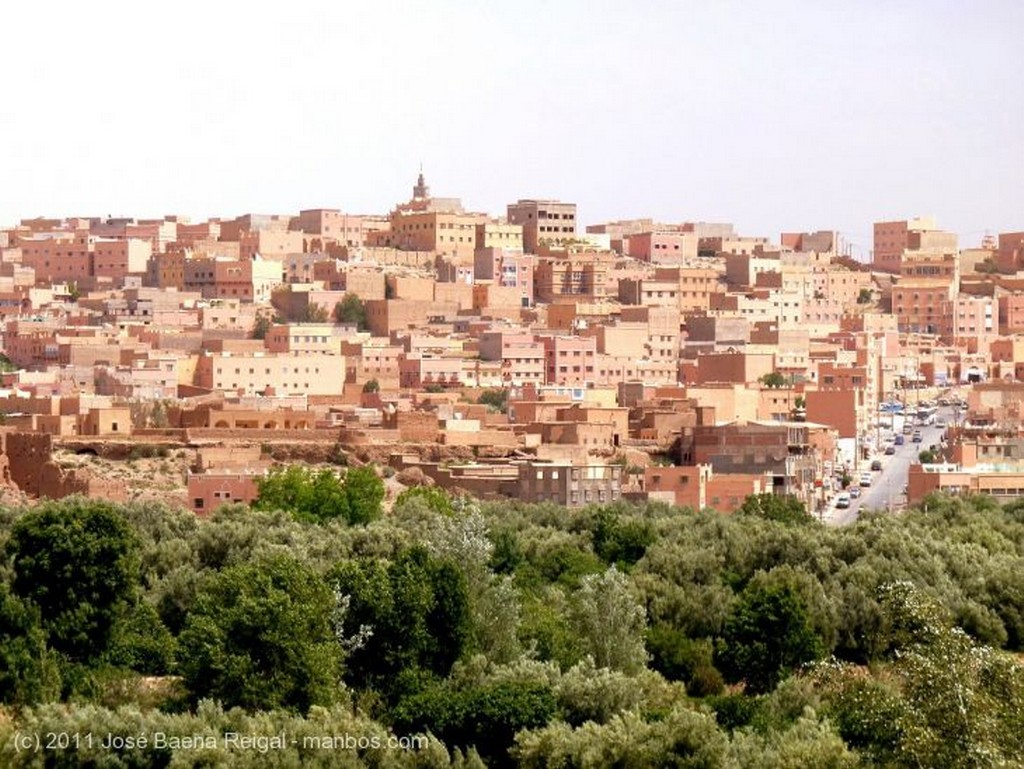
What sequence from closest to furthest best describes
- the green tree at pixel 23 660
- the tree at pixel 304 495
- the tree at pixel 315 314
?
the green tree at pixel 23 660
the tree at pixel 304 495
the tree at pixel 315 314

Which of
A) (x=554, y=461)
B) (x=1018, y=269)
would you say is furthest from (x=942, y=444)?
(x=1018, y=269)

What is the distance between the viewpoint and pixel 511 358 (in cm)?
6450

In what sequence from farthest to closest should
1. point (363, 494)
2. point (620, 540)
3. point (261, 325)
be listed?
point (261, 325), point (363, 494), point (620, 540)

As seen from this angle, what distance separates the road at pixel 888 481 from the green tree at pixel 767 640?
15.7m

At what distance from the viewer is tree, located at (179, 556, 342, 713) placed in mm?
20984

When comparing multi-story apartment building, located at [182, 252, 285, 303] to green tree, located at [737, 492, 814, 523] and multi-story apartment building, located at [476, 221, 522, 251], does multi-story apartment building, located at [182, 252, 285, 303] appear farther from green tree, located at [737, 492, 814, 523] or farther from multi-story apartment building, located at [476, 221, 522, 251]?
green tree, located at [737, 492, 814, 523]

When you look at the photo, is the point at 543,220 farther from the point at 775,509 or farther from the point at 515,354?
the point at 775,509

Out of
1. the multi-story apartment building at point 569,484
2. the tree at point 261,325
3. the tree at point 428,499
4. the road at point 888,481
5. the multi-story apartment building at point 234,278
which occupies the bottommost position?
the road at point 888,481

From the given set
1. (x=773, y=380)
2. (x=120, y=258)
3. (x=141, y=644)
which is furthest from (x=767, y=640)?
(x=120, y=258)

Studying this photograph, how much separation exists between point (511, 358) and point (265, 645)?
43261 mm

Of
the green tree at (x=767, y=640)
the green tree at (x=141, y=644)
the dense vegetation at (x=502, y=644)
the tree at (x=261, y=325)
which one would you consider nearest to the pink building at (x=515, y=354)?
the tree at (x=261, y=325)

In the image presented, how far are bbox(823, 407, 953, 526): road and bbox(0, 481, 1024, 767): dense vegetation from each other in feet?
42.5

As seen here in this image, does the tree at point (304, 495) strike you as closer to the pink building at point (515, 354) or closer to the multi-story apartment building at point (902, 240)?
the pink building at point (515, 354)

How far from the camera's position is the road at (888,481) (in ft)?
150
